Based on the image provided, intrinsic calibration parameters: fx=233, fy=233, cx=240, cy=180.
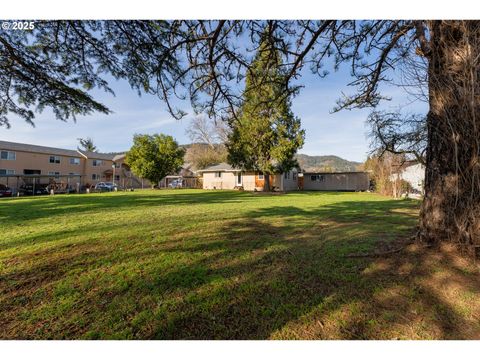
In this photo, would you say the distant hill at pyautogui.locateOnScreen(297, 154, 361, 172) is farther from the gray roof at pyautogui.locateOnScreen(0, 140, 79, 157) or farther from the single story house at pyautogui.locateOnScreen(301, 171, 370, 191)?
the gray roof at pyautogui.locateOnScreen(0, 140, 79, 157)

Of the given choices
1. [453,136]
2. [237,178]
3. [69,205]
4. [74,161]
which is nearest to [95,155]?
[74,161]

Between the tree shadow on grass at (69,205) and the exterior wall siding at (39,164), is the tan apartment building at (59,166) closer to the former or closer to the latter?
the exterior wall siding at (39,164)

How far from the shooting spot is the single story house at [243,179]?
25.3m

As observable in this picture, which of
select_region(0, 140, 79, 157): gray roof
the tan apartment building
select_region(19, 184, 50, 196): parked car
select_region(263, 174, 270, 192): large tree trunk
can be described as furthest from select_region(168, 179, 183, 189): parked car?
select_region(263, 174, 270, 192): large tree trunk

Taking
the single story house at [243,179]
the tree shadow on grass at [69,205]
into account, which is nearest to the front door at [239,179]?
the single story house at [243,179]

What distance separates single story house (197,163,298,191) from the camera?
996 inches

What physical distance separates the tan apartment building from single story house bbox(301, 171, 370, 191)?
22.6 metres

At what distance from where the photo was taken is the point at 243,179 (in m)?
26.8

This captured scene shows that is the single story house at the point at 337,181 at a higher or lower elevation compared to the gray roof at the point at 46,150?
lower

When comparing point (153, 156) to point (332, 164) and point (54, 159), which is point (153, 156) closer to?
point (54, 159)

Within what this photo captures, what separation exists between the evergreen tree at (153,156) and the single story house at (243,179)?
4.35 m

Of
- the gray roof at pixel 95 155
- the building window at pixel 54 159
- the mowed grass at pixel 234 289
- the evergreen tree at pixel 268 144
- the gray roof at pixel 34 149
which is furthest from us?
the gray roof at pixel 95 155

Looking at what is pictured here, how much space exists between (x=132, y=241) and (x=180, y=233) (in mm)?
993

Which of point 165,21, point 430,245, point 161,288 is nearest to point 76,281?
point 161,288
